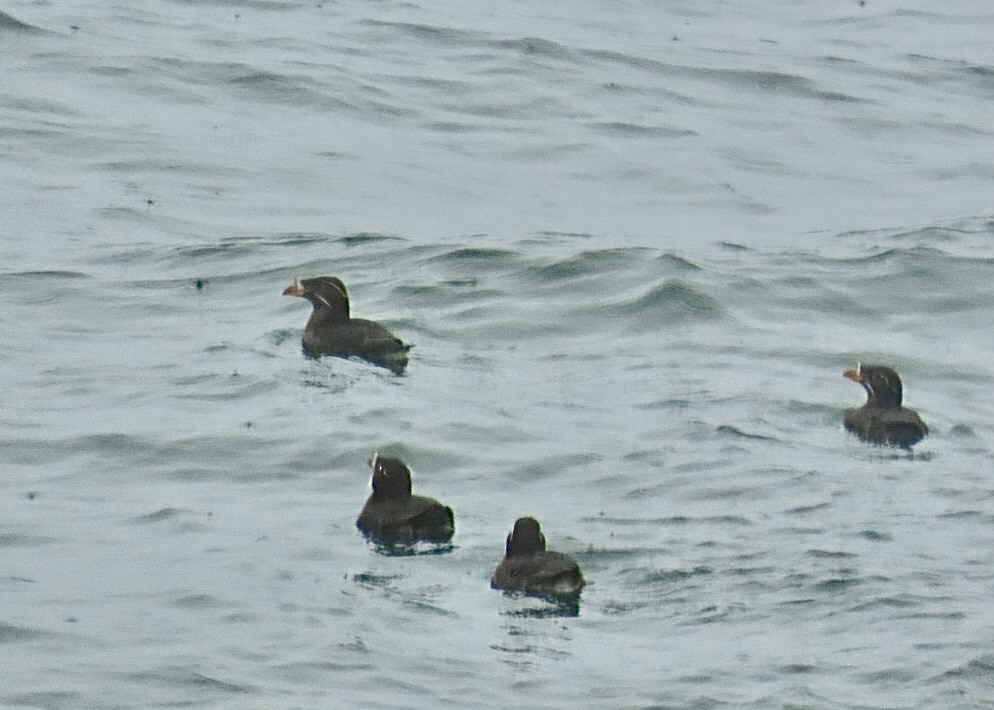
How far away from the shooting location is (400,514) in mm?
14188

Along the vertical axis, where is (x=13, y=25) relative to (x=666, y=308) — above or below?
above

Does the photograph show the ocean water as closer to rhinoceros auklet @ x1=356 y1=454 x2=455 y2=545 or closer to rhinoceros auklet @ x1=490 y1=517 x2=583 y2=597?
A: rhinoceros auklet @ x1=490 y1=517 x2=583 y2=597

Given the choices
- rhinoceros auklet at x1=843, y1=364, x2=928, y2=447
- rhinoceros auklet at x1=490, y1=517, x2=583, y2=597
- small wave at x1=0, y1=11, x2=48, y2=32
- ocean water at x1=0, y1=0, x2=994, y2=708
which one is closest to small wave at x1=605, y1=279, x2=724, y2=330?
ocean water at x1=0, y1=0, x2=994, y2=708

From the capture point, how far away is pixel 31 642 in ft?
40.4

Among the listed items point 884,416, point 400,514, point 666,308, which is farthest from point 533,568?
point 666,308

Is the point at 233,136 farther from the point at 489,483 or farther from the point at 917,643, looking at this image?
the point at 917,643

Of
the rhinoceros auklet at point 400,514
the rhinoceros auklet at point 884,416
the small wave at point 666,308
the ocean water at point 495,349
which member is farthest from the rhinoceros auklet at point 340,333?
the rhinoceros auklet at point 400,514

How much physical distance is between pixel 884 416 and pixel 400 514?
3798 mm

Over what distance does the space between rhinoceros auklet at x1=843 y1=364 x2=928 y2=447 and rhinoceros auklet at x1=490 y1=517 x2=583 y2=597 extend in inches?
142

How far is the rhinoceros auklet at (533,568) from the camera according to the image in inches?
514

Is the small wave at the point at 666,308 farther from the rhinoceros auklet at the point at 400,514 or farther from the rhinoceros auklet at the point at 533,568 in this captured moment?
the rhinoceros auklet at the point at 533,568

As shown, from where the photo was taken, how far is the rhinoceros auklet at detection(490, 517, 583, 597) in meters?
13.0

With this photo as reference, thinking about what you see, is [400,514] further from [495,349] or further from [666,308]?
[666,308]

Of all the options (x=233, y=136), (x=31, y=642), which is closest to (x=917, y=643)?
(x=31, y=642)
